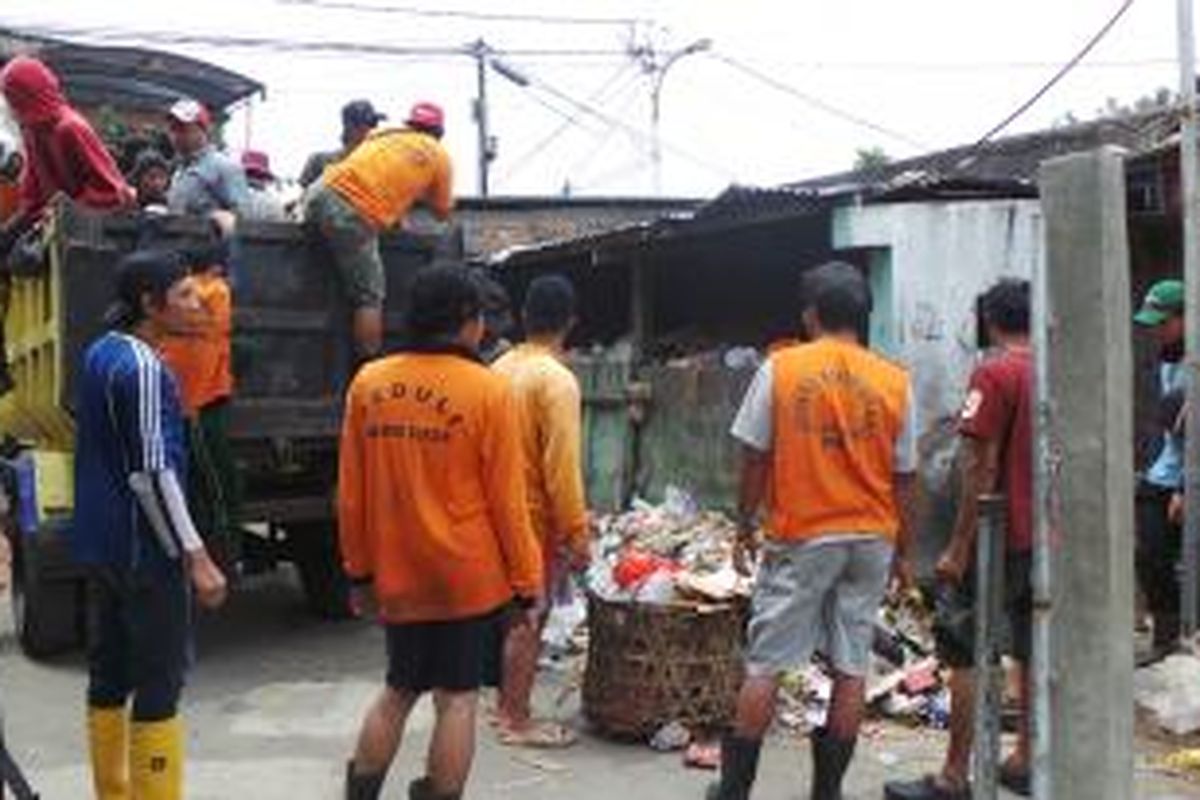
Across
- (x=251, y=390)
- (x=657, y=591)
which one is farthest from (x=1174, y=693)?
(x=251, y=390)

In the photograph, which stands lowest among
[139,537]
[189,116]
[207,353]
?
[139,537]

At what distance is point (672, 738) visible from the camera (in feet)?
22.9

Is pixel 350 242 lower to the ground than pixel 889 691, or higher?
higher

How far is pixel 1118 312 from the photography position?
12.0 feet

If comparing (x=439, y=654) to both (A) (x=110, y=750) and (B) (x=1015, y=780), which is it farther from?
(B) (x=1015, y=780)

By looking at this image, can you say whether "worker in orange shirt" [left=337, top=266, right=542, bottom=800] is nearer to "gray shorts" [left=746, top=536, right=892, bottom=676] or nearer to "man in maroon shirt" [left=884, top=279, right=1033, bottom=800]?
"gray shorts" [left=746, top=536, right=892, bottom=676]

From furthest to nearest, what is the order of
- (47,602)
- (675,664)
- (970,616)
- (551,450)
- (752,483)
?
(47,602) < (675,664) < (551,450) < (970,616) < (752,483)

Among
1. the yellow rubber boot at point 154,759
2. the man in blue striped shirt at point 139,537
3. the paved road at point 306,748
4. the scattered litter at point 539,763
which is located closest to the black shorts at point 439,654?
the man in blue striped shirt at point 139,537

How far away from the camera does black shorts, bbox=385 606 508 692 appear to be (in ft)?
17.4

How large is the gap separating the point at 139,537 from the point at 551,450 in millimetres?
1887

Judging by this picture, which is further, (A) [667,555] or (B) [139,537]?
(A) [667,555]

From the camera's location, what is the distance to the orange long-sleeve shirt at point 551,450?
673cm

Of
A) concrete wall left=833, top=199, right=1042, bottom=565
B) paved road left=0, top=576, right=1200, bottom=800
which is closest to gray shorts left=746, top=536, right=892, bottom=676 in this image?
paved road left=0, top=576, right=1200, bottom=800

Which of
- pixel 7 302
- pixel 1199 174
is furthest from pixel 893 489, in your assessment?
pixel 7 302
